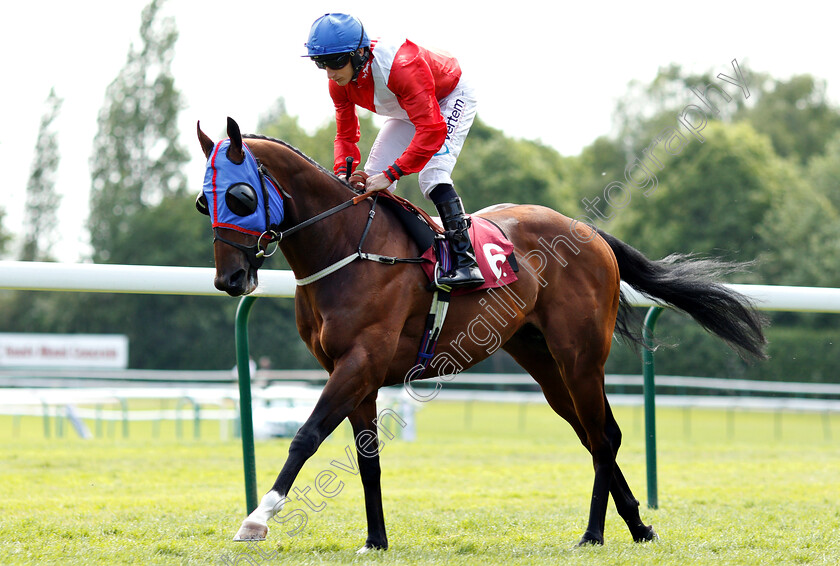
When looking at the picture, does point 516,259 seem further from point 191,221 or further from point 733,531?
point 191,221

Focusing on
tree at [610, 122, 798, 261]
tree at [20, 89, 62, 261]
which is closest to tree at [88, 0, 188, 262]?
tree at [20, 89, 62, 261]

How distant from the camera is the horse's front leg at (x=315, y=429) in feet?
10.2

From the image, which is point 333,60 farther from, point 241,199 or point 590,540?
point 590,540

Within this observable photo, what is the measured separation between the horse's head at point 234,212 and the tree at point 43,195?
36.0 m

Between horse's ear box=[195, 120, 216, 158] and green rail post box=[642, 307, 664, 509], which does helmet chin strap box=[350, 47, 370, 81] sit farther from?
green rail post box=[642, 307, 664, 509]

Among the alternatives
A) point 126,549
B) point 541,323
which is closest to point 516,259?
point 541,323

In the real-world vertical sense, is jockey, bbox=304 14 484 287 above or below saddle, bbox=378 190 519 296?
above

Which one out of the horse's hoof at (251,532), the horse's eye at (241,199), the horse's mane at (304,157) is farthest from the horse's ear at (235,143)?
the horse's hoof at (251,532)

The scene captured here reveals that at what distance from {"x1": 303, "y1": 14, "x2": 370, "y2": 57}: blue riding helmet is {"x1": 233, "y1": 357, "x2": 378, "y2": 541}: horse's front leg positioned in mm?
1342

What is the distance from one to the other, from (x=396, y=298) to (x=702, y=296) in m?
2.09

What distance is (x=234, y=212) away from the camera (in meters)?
3.37

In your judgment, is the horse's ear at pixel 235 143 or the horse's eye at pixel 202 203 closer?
the horse's ear at pixel 235 143

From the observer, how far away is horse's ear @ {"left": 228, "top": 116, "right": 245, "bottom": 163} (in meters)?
3.30

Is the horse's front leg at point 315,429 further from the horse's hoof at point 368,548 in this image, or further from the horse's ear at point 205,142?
the horse's ear at point 205,142
